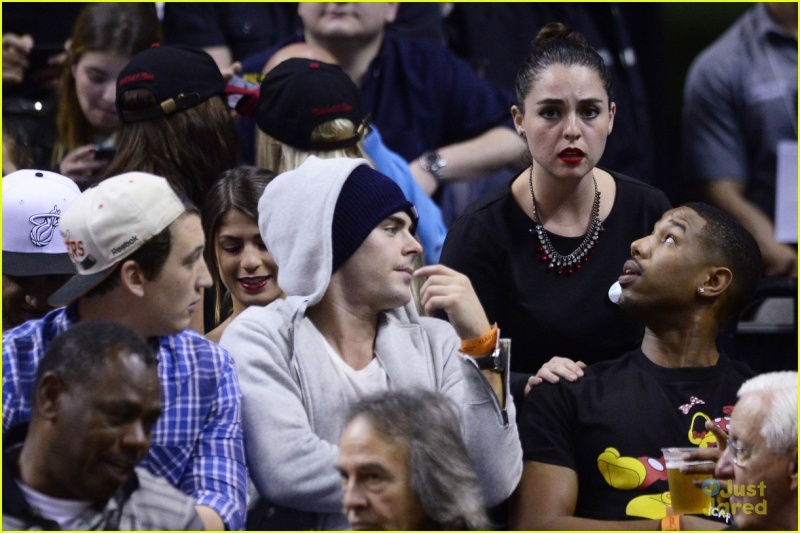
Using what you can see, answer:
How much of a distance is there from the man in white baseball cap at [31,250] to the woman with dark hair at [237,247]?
405 mm

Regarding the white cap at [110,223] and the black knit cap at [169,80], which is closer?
the white cap at [110,223]

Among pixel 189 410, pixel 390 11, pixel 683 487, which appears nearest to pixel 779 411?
pixel 683 487

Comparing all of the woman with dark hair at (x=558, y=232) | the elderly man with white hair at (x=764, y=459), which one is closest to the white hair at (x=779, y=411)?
the elderly man with white hair at (x=764, y=459)

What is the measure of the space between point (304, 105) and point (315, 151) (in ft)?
0.44

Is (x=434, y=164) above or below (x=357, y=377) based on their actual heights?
above

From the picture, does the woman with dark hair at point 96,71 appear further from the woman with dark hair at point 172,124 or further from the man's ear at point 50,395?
the man's ear at point 50,395

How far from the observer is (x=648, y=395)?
3576mm

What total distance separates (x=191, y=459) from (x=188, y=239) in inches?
18.6

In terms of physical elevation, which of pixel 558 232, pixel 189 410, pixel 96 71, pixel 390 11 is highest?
pixel 390 11

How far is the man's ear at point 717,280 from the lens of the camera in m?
3.70

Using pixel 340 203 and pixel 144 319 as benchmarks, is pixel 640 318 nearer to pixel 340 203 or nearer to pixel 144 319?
pixel 340 203

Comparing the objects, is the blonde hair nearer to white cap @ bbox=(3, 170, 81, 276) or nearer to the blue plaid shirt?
white cap @ bbox=(3, 170, 81, 276)

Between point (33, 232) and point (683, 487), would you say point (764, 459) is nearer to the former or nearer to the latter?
point (683, 487)

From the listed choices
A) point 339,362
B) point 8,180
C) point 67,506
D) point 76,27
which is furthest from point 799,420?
point 76,27
